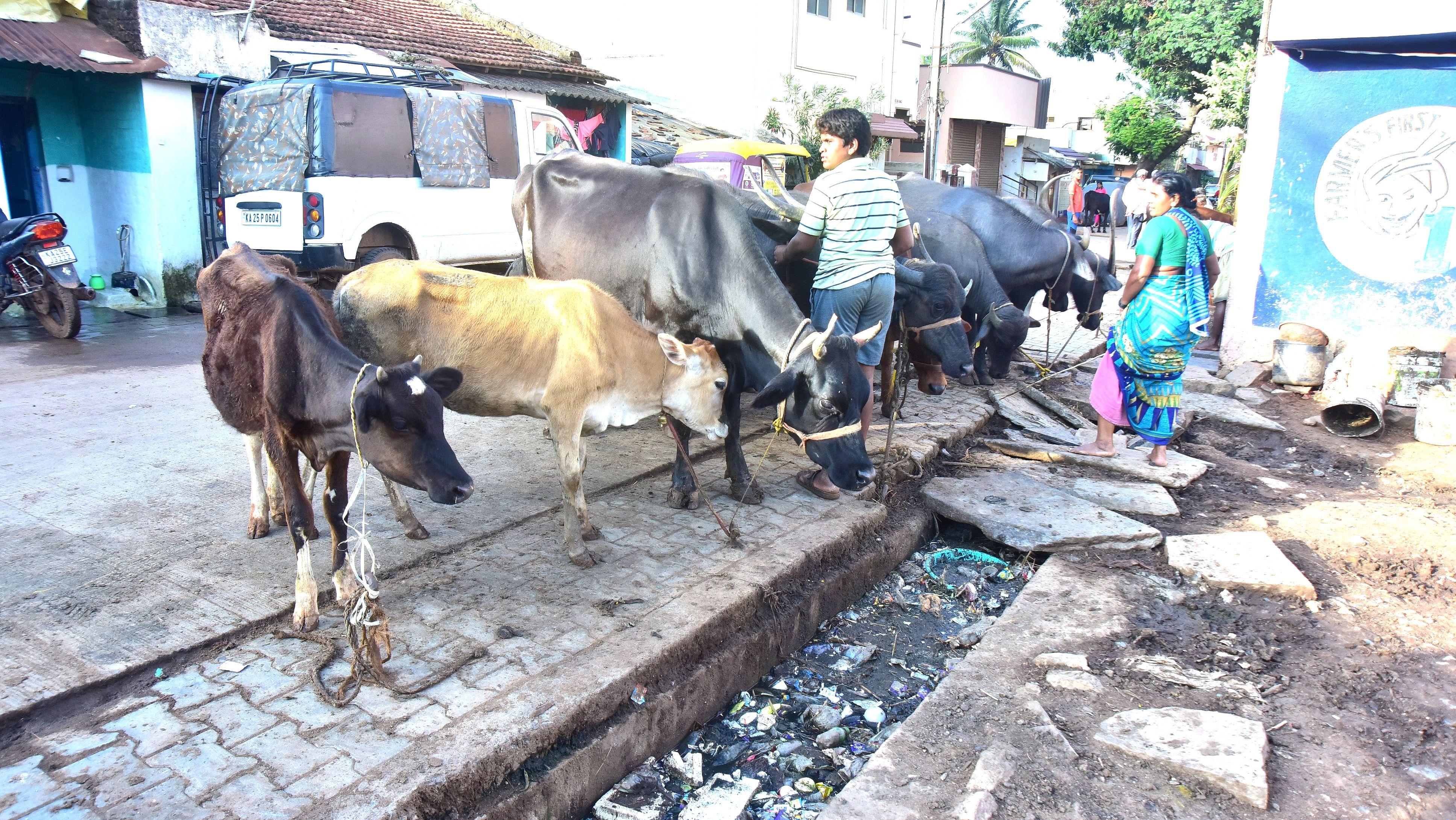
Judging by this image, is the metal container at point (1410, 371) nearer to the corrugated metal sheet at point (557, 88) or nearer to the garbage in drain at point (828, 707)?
the garbage in drain at point (828, 707)

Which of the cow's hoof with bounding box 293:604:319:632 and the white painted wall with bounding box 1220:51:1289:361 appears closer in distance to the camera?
the cow's hoof with bounding box 293:604:319:632

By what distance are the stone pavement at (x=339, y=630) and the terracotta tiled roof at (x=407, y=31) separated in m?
9.68

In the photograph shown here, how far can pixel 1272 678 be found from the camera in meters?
3.70

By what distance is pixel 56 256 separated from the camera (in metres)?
8.62

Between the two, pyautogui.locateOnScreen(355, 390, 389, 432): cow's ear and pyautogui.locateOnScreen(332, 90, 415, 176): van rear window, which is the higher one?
pyautogui.locateOnScreen(332, 90, 415, 176): van rear window

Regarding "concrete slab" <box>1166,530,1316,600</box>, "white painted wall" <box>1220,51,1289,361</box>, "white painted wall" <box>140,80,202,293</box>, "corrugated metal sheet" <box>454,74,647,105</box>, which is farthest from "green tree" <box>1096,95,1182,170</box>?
"concrete slab" <box>1166,530,1316,600</box>

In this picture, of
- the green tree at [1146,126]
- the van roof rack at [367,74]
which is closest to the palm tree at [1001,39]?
the green tree at [1146,126]

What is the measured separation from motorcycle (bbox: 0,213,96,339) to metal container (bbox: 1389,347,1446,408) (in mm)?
11789

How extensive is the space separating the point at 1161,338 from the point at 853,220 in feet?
7.84

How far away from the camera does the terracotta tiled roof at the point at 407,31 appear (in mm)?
13766

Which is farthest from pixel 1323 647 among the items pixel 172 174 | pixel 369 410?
pixel 172 174

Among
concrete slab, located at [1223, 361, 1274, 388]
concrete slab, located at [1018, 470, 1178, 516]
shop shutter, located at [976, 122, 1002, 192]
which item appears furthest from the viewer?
shop shutter, located at [976, 122, 1002, 192]

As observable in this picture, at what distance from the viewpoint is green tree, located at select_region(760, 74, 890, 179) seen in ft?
76.6

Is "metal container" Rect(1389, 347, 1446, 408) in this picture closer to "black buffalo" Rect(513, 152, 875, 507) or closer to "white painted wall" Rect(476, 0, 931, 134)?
"black buffalo" Rect(513, 152, 875, 507)
